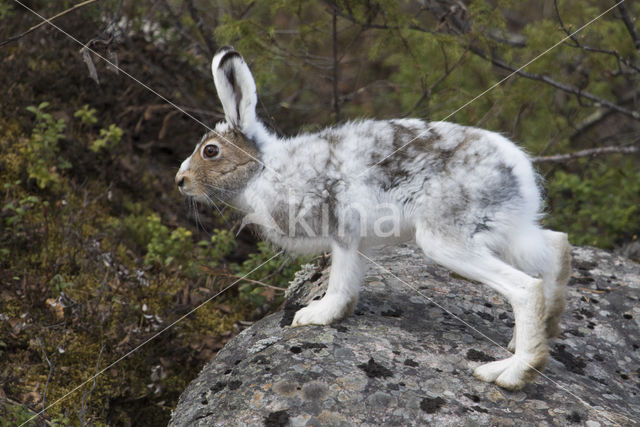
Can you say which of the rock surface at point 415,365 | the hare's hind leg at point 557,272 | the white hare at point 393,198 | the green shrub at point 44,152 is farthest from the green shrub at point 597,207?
the green shrub at point 44,152

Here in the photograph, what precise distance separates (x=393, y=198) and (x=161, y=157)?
14.1 feet

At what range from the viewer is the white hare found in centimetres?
419

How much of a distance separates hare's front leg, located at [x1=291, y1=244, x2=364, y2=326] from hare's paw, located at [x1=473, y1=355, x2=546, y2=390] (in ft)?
3.42

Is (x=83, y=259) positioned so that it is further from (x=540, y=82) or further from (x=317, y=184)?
(x=540, y=82)

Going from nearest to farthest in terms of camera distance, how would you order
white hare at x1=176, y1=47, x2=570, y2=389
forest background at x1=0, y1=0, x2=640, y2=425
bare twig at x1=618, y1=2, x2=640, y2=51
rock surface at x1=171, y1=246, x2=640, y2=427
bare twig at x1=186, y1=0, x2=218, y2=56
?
rock surface at x1=171, y1=246, x2=640, y2=427 → white hare at x1=176, y1=47, x2=570, y2=389 → forest background at x1=0, y1=0, x2=640, y2=425 → bare twig at x1=618, y1=2, x2=640, y2=51 → bare twig at x1=186, y1=0, x2=218, y2=56

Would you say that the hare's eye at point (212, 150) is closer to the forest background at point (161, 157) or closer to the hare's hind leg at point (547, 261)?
the forest background at point (161, 157)

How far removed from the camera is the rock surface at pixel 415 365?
12.3ft

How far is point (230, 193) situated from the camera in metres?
4.94

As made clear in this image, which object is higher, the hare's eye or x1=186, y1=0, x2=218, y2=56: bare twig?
x1=186, y1=0, x2=218, y2=56: bare twig

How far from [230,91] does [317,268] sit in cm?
180

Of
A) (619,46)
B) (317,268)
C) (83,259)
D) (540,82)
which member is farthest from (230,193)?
(619,46)

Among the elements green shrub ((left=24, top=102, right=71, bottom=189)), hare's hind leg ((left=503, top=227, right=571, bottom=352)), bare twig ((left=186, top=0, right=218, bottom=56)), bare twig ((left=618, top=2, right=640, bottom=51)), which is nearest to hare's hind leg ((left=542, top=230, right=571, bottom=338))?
hare's hind leg ((left=503, top=227, right=571, bottom=352))

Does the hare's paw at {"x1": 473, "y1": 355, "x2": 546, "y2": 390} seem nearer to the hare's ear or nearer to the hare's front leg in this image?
the hare's front leg

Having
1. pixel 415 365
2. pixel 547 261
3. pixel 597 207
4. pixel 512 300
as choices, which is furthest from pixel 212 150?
pixel 597 207
